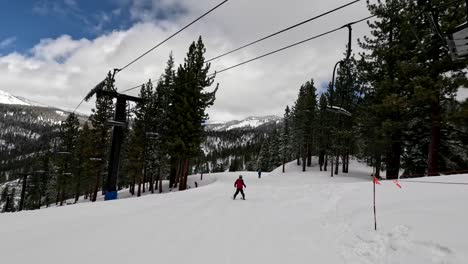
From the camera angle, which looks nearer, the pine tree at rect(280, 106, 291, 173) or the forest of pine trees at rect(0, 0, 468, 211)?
the forest of pine trees at rect(0, 0, 468, 211)

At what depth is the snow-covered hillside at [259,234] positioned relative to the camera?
6.36 m

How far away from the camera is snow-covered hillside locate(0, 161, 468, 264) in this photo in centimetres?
636

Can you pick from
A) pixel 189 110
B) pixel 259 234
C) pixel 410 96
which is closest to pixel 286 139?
pixel 189 110

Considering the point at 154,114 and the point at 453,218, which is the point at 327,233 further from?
the point at 154,114

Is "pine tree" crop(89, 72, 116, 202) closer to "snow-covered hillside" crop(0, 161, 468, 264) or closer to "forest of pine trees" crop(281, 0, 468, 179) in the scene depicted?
"snow-covered hillside" crop(0, 161, 468, 264)

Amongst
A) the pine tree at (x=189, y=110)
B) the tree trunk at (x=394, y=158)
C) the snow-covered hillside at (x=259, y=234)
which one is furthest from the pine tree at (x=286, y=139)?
the snow-covered hillside at (x=259, y=234)

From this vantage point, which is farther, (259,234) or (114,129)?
(114,129)

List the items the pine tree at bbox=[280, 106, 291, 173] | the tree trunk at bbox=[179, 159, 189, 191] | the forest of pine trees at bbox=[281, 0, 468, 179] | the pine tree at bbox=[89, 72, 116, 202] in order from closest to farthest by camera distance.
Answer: the forest of pine trees at bbox=[281, 0, 468, 179] → the tree trunk at bbox=[179, 159, 189, 191] → the pine tree at bbox=[89, 72, 116, 202] → the pine tree at bbox=[280, 106, 291, 173]

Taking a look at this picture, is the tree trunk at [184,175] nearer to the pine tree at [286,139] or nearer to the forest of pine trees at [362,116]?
the forest of pine trees at [362,116]

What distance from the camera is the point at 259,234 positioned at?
348 inches

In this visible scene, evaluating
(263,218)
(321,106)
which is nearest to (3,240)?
(263,218)

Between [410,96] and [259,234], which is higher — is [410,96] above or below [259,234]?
above

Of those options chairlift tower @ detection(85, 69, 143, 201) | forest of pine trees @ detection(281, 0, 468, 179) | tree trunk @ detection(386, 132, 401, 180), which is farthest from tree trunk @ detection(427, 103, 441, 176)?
chairlift tower @ detection(85, 69, 143, 201)

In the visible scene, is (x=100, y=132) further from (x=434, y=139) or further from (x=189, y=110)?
(x=434, y=139)
